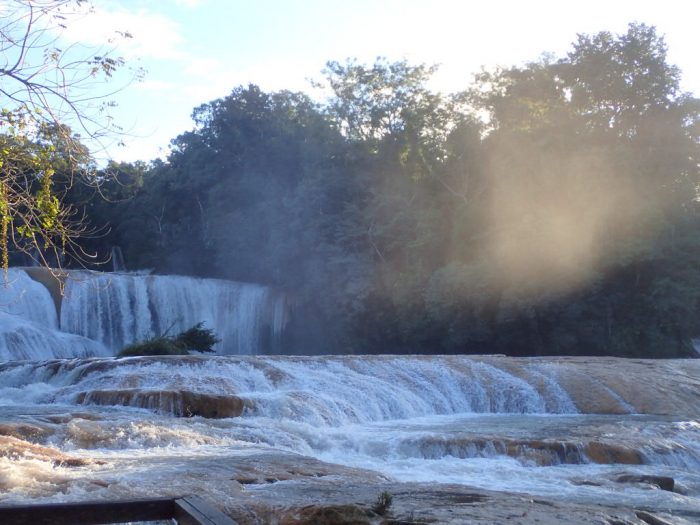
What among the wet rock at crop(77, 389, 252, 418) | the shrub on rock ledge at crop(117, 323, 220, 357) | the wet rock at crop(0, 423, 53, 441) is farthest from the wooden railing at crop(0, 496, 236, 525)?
the shrub on rock ledge at crop(117, 323, 220, 357)

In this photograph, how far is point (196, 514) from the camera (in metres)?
3.25

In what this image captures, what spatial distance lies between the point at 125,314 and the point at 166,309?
2009 millimetres

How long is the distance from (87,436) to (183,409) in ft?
8.77

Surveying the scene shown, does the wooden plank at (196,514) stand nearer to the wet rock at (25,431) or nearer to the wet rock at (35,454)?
the wet rock at (35,454)

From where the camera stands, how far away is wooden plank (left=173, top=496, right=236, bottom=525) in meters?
3.12

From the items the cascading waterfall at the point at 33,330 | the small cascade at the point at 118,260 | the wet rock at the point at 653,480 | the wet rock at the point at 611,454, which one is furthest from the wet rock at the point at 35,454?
the small cascade at the point at 118,260

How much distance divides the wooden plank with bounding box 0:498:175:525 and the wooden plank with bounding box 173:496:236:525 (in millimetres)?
102

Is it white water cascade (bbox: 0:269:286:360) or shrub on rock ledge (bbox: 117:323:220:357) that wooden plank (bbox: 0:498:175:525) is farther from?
white water cascade (bbox: 0:269:286:360)

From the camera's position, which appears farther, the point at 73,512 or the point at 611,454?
the point at 611,454

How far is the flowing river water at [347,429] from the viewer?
281 inches

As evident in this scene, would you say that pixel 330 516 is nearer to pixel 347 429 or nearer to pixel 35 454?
pixel 35 454

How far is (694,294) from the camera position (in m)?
28.0

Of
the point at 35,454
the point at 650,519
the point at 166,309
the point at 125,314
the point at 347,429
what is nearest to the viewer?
the point at 650,519

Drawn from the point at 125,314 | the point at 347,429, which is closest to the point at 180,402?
the point at 347,429
